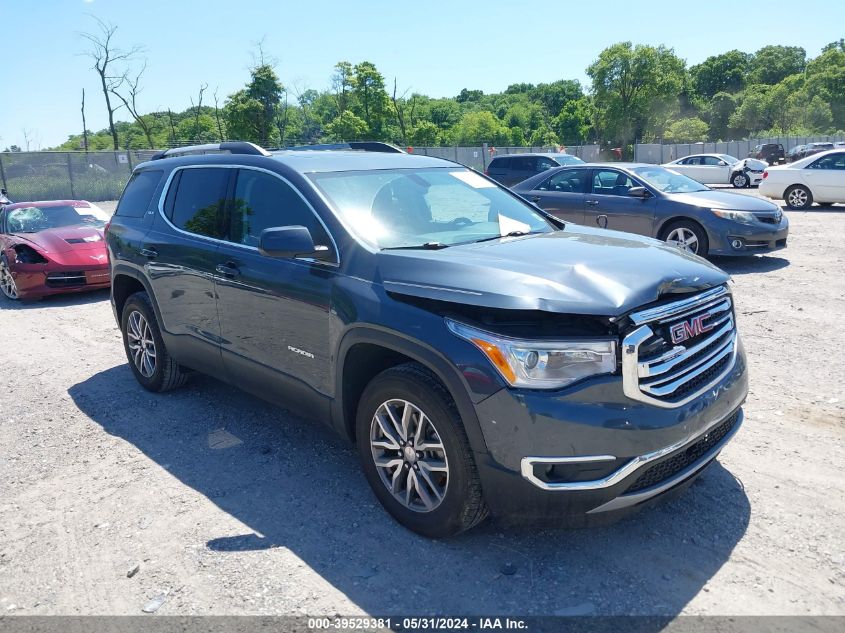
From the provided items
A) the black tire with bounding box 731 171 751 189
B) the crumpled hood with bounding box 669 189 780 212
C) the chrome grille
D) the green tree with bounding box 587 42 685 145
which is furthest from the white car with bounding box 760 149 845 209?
the green tree with bounding box 587 42 685 145

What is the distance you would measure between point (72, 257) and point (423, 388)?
8.27 m

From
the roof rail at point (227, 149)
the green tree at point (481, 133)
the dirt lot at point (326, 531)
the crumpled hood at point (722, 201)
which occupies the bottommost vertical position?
the dirt lot at point (326, 531)

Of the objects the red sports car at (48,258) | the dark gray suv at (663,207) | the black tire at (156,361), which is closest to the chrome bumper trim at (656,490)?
the black tire at (156,361)

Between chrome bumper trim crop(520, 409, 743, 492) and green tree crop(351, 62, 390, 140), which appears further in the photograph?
green tree crop(351, 62, 390, 140)

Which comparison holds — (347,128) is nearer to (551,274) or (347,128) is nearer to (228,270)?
(228,270)

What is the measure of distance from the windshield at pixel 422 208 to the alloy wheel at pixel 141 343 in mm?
2415

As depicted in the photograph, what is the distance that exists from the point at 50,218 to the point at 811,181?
17001 millimetres

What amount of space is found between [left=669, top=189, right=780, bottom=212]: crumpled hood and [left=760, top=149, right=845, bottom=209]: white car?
8.48 meters

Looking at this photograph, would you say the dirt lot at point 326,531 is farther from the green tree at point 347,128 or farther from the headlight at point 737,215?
the green tree at point 347,128

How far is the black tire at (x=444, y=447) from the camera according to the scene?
9.64ft

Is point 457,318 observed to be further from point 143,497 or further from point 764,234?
point 764,234

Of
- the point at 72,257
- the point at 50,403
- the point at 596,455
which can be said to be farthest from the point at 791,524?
the point at 72,257

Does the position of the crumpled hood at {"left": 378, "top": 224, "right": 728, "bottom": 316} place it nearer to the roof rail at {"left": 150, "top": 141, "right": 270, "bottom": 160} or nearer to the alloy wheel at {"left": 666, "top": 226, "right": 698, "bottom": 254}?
the roof rail at {"left": 150, "top": 141, "right": 270, "bottom": 160}

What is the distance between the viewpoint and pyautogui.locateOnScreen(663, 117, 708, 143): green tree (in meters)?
74.9
